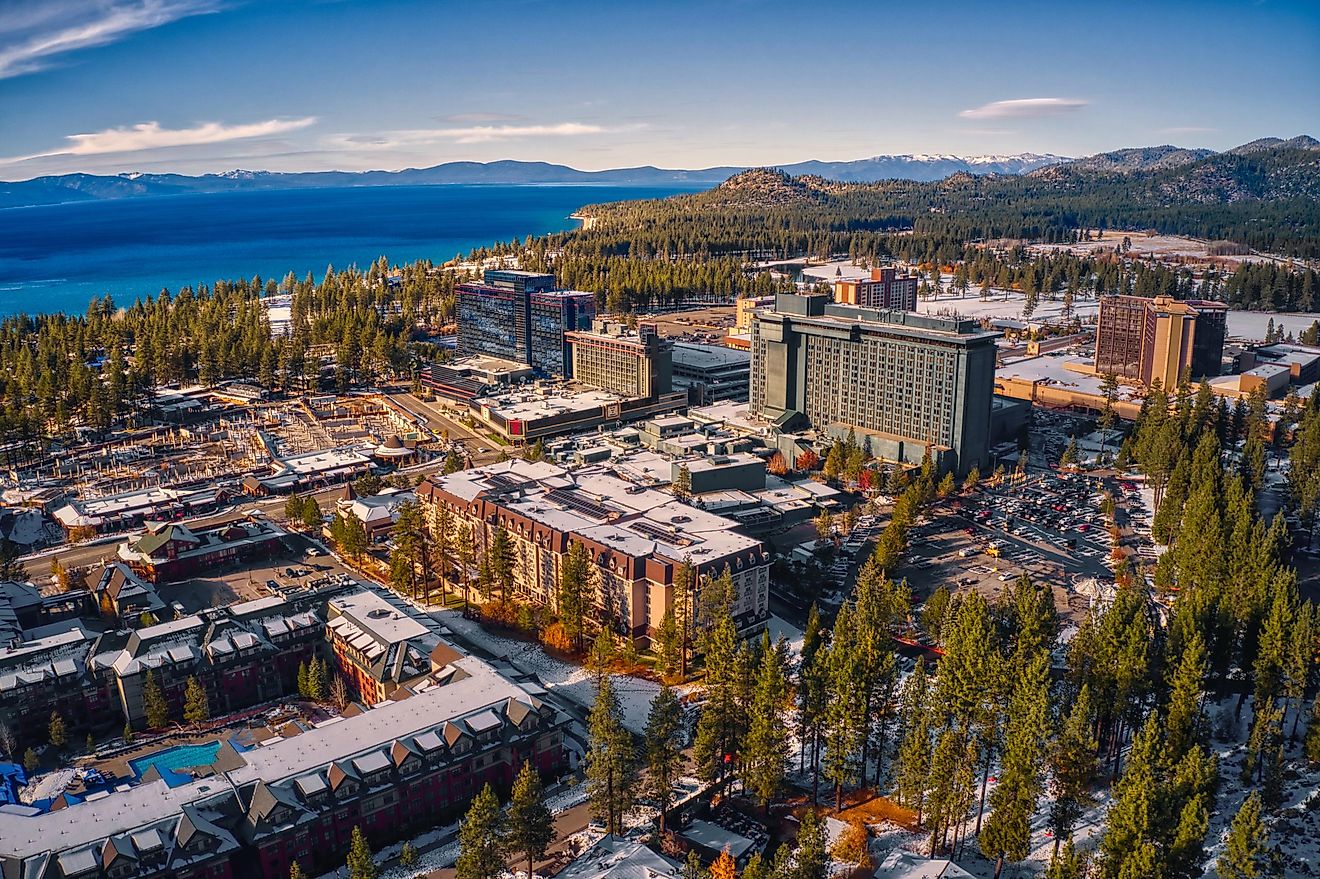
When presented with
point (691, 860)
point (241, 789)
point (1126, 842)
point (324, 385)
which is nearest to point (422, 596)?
point (241, 789)

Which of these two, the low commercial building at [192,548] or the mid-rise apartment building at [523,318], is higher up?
the mid-rise apartment building at [523,318]

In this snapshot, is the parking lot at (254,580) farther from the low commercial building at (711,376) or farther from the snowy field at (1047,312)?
the snowy field at (1047,312)

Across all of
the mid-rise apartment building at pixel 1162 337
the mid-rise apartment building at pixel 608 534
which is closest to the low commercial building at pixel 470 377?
the mid-rise apartment building at pixel 608 534

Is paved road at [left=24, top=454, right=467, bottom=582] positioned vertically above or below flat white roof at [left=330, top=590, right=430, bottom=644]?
below

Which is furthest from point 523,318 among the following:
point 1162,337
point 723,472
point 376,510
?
point 1162,337

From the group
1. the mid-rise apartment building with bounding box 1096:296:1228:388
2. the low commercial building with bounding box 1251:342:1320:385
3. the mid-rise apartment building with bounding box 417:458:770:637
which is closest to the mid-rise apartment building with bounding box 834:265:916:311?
the mid-rise apartment building with bounding box 1096:296:1228:388

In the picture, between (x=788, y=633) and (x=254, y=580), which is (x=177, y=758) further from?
(x=788, y=633)

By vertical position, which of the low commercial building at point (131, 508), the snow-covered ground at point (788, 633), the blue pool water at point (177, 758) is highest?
the low commercial building at point (131, 508)

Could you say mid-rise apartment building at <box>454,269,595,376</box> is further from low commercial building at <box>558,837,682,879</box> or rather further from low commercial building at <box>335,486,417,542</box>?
low commercial building at <box>558,837,682,879</box>
